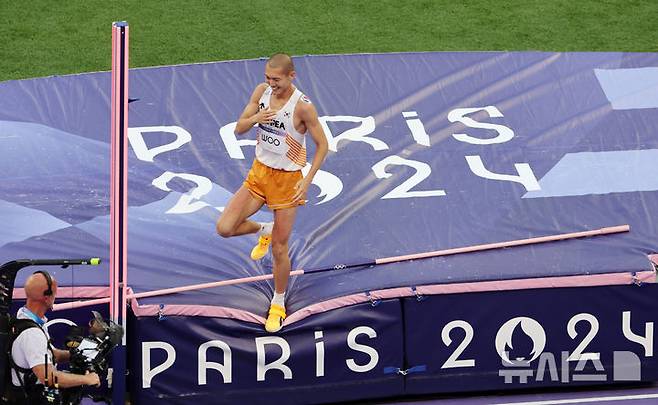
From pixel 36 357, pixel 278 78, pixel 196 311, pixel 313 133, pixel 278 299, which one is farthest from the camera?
pixel 278 299

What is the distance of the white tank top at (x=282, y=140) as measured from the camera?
23.6 feet

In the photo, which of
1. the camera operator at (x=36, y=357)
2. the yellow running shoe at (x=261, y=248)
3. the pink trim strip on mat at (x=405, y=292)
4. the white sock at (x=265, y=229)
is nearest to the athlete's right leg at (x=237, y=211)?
the white sock at (x=265, y=229)

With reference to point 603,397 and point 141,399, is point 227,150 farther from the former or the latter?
point 603,397

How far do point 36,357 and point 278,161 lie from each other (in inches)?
69.6

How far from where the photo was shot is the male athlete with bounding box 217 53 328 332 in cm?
715

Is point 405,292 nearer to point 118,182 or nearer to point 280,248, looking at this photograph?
point 280,248

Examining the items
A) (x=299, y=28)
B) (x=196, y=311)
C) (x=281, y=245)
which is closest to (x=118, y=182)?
(x=196, y=311)

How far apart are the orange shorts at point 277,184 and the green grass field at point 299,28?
13.8 ft

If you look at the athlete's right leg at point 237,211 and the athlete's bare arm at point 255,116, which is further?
the athlete's right leg at point 237,211

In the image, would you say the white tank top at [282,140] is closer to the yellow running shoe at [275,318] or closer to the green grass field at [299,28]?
the yellow running shoe at [275,318]

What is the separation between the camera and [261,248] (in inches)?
311

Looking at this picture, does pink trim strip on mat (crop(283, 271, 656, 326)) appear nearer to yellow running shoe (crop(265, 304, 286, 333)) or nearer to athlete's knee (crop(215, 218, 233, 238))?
yellow running shoe (crop(265, 304, 286, 333))

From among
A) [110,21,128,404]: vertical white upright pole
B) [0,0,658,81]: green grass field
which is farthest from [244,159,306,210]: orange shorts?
[0,0,658,81]: green grass field

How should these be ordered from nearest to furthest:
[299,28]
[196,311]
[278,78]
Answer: [278,78] < [196,311] < [299,28]
